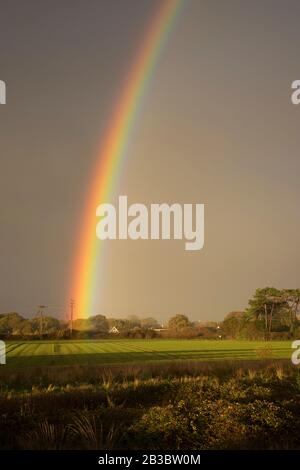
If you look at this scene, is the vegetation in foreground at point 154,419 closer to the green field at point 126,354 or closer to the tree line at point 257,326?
the green field at point 126,354

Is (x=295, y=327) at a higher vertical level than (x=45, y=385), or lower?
lower

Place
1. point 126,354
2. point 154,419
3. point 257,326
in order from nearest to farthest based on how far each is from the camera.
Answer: point 154,419, point 126,354, point 257,326

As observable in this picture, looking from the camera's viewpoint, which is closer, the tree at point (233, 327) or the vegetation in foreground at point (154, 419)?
the vegetation in foreground at point (154, 419)

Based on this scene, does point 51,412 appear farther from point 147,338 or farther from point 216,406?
point 147,338

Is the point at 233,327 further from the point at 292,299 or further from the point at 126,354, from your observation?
the point at 126,354

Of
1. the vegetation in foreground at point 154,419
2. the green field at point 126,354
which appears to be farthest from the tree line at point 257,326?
the vegetation in foreground at point 154,419

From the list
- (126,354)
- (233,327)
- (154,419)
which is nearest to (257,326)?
(233,327)

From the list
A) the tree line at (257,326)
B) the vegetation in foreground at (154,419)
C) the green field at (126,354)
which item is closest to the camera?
the vegetation in foreground at (154,419)

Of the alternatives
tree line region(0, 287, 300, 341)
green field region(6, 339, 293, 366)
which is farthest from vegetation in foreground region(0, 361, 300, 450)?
tree line region(0, 287, 300, 341)

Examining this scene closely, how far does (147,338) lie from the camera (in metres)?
125

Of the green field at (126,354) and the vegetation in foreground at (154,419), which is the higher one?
the vegetation in foreground at (154,419)

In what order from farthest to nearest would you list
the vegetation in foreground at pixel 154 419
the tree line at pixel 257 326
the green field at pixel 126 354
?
1. the tree line at pixel 257 326
2. the green field at pixel 126 354
3. the vegetation in foreground at pixel 154 419
